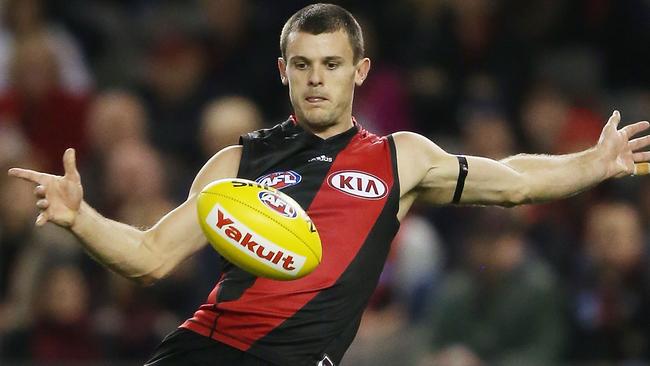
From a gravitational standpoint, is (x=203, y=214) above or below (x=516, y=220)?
below

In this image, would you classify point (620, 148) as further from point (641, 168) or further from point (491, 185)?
point (491, 185)

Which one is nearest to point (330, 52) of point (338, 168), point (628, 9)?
point (338, 168)

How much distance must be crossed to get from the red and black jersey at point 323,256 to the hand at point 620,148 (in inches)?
35.8

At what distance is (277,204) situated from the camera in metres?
4.57

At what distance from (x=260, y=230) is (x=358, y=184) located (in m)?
0.69

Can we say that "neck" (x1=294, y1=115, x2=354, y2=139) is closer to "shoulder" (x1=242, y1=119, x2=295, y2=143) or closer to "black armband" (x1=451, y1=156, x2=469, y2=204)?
"shoulder" (x1=242, y1=119, x2=295, y2=143)

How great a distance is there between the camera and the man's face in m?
5.18

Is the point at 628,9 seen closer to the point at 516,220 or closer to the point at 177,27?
the point at 516,220

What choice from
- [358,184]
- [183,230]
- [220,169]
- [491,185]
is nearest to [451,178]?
[491,185]

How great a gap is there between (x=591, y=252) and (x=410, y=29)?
8.82 feet

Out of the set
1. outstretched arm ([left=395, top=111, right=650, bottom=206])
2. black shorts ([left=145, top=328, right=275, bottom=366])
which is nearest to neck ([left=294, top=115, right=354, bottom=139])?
outstretched arm ([left=395, top=111, right=650, bottom=206])

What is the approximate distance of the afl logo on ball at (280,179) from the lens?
16.7 ft

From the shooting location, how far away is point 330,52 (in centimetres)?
519

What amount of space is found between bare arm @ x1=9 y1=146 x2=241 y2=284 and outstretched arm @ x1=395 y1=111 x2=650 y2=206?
0.69 meters
